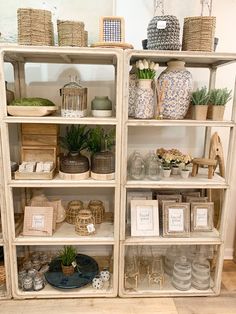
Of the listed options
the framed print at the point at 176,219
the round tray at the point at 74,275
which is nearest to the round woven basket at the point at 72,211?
the round tray at the point at 74,275

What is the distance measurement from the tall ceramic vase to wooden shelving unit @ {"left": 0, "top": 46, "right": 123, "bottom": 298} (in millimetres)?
133

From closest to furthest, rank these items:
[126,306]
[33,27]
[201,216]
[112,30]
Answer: [33,27] < [112,30] < [126,306] < [201,216]

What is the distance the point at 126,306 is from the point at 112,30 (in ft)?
5.31

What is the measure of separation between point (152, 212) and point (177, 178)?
0.27 metres

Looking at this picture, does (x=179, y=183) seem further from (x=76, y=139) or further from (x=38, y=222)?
(x=38, y=222)

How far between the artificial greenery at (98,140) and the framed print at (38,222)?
0.47 meters

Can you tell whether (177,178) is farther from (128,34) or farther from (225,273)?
(128,34)

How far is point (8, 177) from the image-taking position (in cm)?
154

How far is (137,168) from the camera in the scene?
1706 millimetres

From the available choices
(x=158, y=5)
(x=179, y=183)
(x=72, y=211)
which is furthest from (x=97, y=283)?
(x=158, y=5)

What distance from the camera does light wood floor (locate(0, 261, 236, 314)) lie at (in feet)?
5.31

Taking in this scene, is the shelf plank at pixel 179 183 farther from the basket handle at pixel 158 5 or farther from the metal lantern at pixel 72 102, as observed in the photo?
the basket handle at pixel 158 5

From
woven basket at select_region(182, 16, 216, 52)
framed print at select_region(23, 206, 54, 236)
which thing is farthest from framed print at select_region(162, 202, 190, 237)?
woven basket at select_region(182, 16, 216, 52)

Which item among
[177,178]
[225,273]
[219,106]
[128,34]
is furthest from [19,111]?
[225,273]
